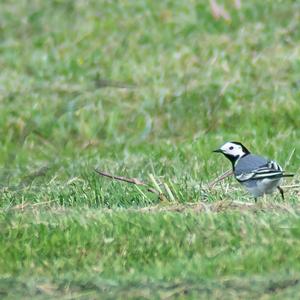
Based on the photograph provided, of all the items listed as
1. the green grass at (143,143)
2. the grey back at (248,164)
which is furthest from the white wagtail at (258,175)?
the green grass at (143,143)

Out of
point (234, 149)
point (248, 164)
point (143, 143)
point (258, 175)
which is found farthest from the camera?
point (143, 143)

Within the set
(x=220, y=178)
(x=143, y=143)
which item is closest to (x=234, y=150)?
(x=220, y=178)

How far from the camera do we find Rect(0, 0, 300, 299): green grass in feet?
21.7

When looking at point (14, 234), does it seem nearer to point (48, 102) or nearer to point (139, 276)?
point (139, 276)

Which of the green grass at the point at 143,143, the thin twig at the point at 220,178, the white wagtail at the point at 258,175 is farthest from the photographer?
the thin twig at the point at 220,178

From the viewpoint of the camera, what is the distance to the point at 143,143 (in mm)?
10867

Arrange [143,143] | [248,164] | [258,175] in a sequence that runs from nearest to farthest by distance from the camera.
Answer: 1. [258,175]
2. [248,164]
3. [143,143]

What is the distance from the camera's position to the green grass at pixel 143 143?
663 centimetres

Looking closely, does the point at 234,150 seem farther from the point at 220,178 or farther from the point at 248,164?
the point at 248,164

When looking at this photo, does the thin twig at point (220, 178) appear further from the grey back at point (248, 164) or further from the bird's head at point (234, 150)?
the grey back at point (248, 164)

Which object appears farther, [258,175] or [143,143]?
[143,143]

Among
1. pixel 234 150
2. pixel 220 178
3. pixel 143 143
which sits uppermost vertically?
pixel 234 150

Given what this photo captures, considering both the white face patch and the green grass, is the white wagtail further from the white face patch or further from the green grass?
the white face patch

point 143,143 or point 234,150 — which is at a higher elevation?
point 234,150
